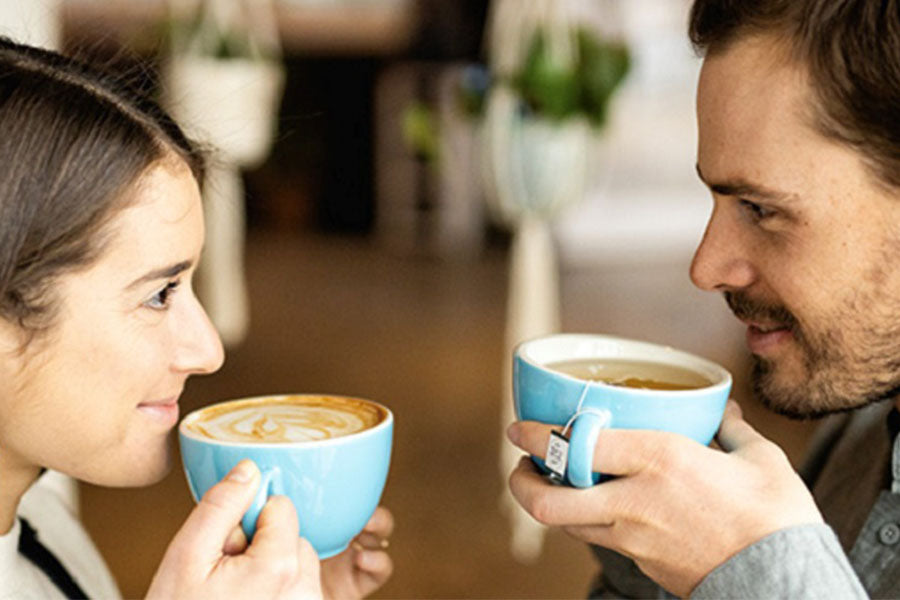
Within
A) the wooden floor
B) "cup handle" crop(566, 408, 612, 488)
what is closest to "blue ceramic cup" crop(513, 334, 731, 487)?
"cup handle" crop(566, 408, 612, 488)

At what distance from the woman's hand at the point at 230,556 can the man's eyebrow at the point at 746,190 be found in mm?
581

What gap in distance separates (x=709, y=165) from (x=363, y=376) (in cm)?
318

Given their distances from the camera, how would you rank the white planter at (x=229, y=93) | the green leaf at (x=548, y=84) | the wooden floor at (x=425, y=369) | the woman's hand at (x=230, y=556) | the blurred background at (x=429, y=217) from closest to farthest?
the woman's hand at (x=230, y=556) < the green leaf at (x=548, y=84) < the blurred background at (x=429, y=217) < the wooden floor at (x=425, y=369) < the white planter at (x=229, y=93)

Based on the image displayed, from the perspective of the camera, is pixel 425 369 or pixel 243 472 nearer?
pixel 243 472

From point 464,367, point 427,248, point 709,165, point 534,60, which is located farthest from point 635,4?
point 709,165

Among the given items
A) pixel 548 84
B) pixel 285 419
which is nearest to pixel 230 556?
pixel 285 419

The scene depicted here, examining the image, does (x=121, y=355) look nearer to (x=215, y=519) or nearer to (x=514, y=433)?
(x=215, y=519)

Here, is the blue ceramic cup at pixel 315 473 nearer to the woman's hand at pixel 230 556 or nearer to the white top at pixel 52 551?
the woman's hand at pixel 230 556

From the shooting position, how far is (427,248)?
6609mm

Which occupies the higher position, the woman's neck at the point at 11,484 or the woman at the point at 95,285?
the woman at the point at 95,285

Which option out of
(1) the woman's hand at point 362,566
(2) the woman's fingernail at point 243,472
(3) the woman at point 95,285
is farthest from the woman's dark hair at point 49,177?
(1) the woman's hand at point 362,566

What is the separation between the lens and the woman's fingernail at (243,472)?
0.84 metres

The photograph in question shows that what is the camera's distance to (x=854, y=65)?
101 centimetres

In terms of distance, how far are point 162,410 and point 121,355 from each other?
8 cm
